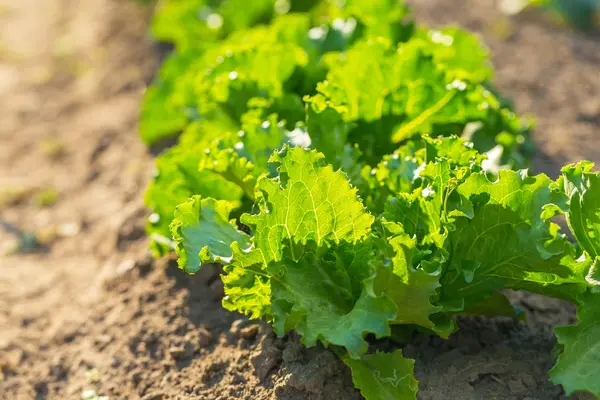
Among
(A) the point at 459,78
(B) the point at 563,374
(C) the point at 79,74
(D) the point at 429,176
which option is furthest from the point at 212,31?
(B) the point at 563,374

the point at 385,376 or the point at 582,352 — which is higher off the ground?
the point at 582,352

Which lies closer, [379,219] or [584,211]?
[584,211]

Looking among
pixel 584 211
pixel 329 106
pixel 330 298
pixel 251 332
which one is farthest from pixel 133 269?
pixel 584 211

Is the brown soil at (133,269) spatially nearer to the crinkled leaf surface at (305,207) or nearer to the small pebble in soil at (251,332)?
the small pebble in soil at (251,332)

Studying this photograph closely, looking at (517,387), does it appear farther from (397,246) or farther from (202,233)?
(202,233)

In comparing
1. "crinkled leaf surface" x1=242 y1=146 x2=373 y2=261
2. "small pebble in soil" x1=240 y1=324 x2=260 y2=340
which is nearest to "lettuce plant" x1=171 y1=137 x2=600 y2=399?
"crinkled leaf surface" x1=242 y1=146 x2=373 y2=261

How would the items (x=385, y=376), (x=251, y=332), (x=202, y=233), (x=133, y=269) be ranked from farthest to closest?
(x=133, y=269) < (x=251, y=332) < (x=202, y=233) < (x=385, y=376)

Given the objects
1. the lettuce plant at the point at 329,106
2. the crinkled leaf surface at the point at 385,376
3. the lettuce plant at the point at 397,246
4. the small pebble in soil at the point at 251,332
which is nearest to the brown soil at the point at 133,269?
the small pebble in soil at the point at 251,332
